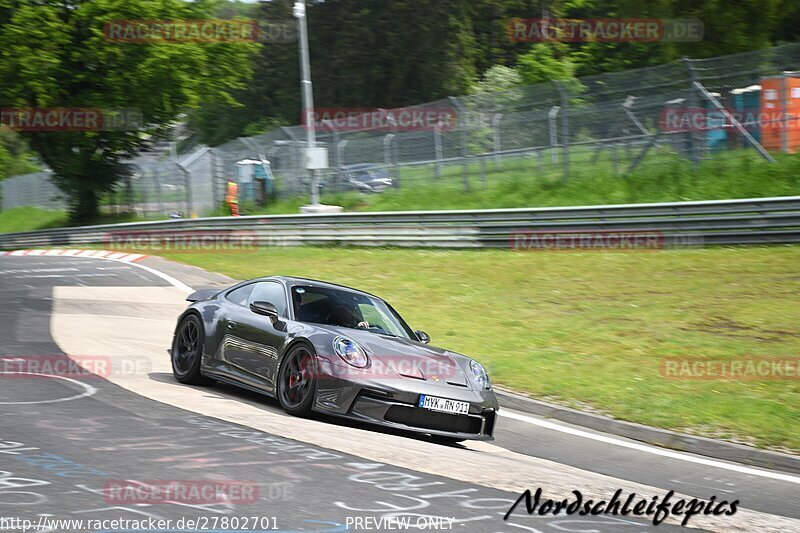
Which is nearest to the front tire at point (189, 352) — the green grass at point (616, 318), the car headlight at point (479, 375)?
the car headlight at point (479, 375)

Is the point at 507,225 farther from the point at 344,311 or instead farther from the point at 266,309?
the point at 266,309

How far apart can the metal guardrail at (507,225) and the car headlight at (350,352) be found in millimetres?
11093

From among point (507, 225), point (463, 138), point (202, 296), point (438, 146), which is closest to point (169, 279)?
point (507, 225)

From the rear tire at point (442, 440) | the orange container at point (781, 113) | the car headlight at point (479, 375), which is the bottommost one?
the rear tire at point (442, 440)

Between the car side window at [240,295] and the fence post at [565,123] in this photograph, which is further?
the fence post at [565,123]

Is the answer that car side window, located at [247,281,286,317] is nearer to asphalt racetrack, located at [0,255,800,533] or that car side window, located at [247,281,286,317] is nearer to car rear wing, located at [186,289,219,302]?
car rear wing, located at [186,289,219,302]

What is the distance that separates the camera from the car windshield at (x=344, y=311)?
358 inches

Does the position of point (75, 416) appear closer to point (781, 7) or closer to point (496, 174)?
point (496, 174)

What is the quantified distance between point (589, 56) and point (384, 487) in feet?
171

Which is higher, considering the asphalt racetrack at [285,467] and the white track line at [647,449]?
the asphalt racetrack at [285,467]

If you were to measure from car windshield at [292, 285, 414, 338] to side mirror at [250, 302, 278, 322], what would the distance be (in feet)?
0.74

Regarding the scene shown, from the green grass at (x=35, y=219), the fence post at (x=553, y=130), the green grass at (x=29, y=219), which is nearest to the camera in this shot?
the fence post at (x=553, y=130)

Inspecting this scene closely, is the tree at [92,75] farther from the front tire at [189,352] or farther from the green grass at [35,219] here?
the front tire at [189,352]

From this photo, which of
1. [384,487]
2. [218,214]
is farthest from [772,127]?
[218,214]
